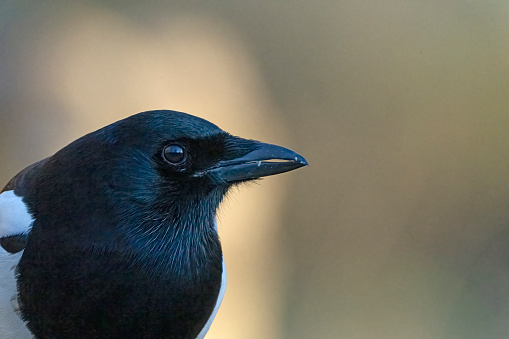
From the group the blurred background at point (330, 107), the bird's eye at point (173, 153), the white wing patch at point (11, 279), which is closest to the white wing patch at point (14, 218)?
the white wing patch at point (11, 279)

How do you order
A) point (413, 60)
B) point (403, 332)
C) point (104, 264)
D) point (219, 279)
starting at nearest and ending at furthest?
point (104, 264)
point (219, 279)
point (403, 332)
point (413, 60)

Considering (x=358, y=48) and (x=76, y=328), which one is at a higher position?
(x=358, y=48)

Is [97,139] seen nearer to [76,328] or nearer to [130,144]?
[130,144]

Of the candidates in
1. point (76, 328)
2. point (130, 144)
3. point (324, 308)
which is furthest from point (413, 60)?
point (76, 328)

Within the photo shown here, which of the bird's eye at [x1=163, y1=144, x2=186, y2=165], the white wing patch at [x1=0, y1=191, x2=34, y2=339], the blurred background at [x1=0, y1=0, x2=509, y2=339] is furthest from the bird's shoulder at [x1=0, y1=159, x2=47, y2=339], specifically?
the blurred background at [x1=0, y1=0, x2=509, y2=339]

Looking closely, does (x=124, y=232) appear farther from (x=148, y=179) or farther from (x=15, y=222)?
(x=15, y=222)

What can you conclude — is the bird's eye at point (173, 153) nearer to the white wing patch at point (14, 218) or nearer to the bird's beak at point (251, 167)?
the bird's beak at point (251, 167)
